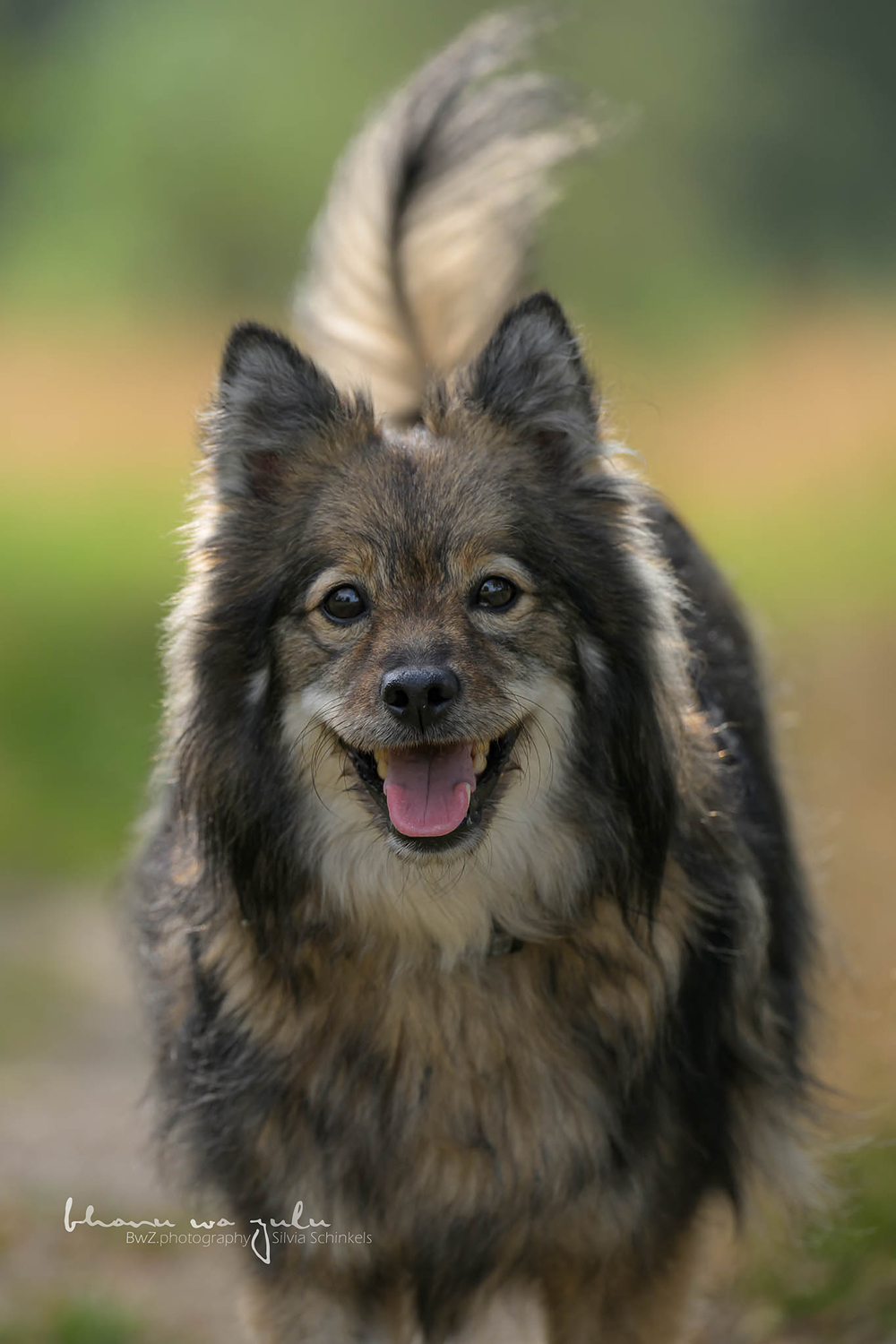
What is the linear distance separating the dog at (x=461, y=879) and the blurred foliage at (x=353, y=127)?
1022 centimetres

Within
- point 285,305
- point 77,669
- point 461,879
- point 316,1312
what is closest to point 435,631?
point 461,879

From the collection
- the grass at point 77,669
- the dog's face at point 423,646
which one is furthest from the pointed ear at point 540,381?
the grass at point 77,669

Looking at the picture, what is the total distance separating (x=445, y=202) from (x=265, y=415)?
1713mm

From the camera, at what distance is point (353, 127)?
14055 millimetres

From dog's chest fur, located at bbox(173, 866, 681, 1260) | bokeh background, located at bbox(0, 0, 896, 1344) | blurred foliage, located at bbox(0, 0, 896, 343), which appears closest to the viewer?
dog's chest fur, located at bbox(173, 866, 681, 1260)

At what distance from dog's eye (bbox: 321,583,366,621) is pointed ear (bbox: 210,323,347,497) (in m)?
0.36

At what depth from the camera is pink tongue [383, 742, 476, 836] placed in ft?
10.4

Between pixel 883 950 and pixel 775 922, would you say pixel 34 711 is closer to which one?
pixel 883 950

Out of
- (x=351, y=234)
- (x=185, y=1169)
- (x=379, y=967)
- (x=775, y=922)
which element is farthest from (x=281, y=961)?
(x=351, y=234)

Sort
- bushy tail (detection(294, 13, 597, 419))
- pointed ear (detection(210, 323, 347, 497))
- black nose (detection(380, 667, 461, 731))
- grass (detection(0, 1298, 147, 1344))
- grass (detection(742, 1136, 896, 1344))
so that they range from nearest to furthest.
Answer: black nose (detection(380, 667, 461, 731)), pointed ear (detection(210, 323, 347, 497)), grass (detection(742, 1136, 896, 1344)), grass (detection(0, 1298, 147, 1344)), bushy tail (detection(294, 13, 597, 419))

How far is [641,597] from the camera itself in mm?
3342

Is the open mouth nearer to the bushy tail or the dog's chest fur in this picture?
the dog's chest fur

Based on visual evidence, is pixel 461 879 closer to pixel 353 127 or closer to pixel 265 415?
pixel 265 415

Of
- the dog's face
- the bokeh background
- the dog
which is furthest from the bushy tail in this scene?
the bokeh background
